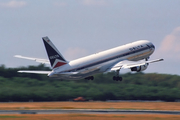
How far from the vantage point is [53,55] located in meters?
77.1

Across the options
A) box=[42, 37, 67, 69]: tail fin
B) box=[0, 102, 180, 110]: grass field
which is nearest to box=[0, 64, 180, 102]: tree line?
box=[0, 102, 180, 110]: grass field

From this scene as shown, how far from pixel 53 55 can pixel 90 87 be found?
84.0ft

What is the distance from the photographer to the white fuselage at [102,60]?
77438mm

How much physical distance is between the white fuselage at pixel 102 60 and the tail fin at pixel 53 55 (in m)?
0.77

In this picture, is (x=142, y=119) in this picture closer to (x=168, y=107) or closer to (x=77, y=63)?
(x=77, y=63)

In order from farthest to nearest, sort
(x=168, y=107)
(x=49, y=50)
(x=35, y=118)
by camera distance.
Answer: (x=168, y=107) → (x=49, y=50) → (x=35, y=118)

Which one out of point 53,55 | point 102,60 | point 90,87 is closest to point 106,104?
point 90,87

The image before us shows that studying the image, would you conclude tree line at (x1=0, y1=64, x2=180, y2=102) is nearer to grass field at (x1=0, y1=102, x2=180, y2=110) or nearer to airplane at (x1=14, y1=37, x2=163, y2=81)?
grass field at (x1=0, y1=102, x2=180, y2=110)

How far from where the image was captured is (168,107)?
92.6m

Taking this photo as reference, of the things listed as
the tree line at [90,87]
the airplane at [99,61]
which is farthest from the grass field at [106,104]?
the airplane at [99,61]

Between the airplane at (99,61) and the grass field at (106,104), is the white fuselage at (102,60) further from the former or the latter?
the grass field at (106,104)

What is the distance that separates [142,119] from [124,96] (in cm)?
3781

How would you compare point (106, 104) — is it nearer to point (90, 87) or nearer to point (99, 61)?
point (90, 87)

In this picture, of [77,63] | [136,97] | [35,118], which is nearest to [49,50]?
[77,63]
